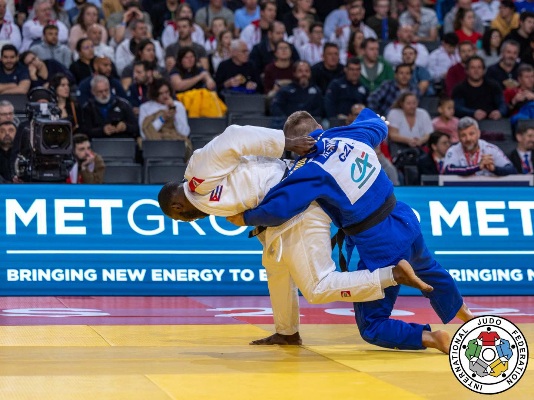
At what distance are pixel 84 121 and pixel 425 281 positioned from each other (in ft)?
25.4

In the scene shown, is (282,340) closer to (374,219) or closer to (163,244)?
(374,219)

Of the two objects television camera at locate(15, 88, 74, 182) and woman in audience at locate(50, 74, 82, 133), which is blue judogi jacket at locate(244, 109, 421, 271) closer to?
television camera at locate(15, 88, 74, 182)

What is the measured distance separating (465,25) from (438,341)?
11324 millimetres

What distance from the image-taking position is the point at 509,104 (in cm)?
1596

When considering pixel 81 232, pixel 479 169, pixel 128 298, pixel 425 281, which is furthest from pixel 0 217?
pixel 479 169

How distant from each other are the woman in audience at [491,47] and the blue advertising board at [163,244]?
674 cm

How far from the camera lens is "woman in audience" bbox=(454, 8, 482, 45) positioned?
17156mm

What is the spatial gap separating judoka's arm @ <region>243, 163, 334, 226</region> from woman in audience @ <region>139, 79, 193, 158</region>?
23.8ft

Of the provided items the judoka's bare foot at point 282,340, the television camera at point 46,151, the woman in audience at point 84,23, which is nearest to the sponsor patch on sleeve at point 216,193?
the judoka's bare foot at point 282,340

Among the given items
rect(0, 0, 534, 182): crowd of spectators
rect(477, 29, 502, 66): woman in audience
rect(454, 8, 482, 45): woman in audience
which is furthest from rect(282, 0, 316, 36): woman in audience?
rect(477, 29, 502, 66): woman in audience

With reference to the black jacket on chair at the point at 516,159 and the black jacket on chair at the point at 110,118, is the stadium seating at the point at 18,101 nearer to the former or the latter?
the black jacket on chair at the point at 110,118

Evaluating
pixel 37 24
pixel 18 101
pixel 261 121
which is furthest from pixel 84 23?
pixel 261 121

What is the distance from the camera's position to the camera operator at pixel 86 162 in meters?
12.6

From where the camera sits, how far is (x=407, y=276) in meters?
6.41
